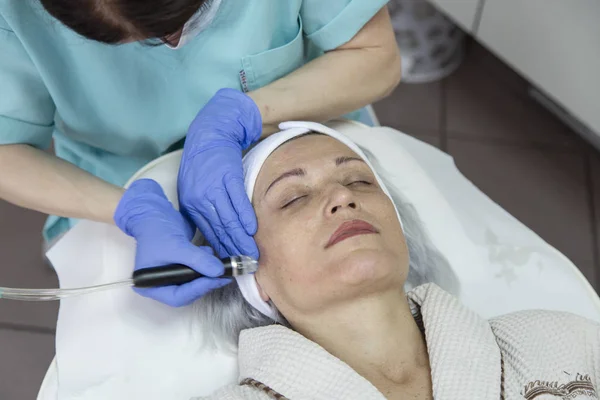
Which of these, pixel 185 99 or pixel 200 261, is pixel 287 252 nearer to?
pixel 200 261

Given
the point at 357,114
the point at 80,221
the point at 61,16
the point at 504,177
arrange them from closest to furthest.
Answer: the point at 61,16 < the point at 80,221 < the point at 357,114 < the point at 504,177

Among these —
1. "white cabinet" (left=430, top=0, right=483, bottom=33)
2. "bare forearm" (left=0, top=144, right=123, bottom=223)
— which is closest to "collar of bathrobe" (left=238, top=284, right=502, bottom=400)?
"bare forearm" (left=0, top=144, right=123, bottom=223)

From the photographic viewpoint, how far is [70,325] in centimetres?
119

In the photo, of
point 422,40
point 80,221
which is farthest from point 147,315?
point 422,40

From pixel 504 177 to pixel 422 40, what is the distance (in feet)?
1.93

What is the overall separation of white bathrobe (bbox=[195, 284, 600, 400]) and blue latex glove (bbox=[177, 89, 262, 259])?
18 cm

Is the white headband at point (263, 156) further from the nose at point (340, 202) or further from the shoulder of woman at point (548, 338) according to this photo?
the shoulder of woman at point (548, 338)

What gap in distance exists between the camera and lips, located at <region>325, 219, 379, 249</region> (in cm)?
106

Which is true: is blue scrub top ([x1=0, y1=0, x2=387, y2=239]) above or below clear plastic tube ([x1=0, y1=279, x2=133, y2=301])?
above

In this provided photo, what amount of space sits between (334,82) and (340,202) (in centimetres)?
28

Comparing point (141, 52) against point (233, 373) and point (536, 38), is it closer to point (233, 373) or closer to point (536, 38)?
point (233, 373)

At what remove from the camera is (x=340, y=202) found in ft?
3.56

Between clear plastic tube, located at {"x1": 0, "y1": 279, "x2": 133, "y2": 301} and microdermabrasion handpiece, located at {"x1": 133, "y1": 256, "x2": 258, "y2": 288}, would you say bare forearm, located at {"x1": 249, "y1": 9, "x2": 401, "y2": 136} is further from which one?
clear plastic tube, located at {"x1": 0, "y1": 279, "x2": 133, "y2": 301}

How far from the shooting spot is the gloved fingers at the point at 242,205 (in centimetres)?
113
